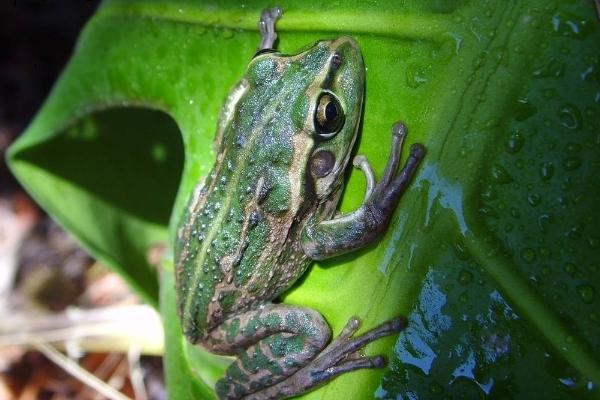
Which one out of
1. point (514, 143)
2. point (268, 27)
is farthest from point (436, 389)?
point (268, 27)

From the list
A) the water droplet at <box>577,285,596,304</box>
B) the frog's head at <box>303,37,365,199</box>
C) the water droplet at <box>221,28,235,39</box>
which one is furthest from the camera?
the water droplet at <box>221,28,235,39</box>

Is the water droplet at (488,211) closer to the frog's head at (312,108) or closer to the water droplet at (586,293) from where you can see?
the water droplet at (586,293)

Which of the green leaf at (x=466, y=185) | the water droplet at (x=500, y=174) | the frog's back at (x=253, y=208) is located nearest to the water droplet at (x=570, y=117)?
the green leaf at (x=466, y=185)

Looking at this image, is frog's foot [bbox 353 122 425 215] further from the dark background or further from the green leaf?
the dark background

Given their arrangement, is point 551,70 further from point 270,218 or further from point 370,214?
point 270,218

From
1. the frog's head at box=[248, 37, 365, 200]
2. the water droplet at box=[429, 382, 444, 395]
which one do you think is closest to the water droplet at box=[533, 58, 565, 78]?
the frog's head at box=[248, 37, 365, 200]

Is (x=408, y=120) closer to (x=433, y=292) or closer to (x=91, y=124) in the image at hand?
(x=433, y=292)
